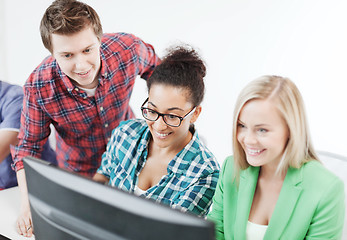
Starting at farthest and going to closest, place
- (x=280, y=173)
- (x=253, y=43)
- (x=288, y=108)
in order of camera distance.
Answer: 1. (x=253, y=43)
2. (x=280, y=173)
3. (x=288, y=108)

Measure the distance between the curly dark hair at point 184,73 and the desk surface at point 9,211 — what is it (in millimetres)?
730

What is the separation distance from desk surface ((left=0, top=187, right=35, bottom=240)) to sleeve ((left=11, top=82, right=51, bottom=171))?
0.13 metres

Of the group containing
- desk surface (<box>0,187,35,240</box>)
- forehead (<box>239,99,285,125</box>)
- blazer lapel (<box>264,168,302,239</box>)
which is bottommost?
desk surface (<box>0,187,35,240</box>)

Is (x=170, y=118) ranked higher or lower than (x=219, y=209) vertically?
higher

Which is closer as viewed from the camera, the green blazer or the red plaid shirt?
the green blazer

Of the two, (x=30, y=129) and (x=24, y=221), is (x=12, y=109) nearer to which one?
(x=30, y=129)

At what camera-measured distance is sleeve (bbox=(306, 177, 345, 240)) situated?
1104 millimetres

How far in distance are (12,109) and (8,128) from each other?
99 mm

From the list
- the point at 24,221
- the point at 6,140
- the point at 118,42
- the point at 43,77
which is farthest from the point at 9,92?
the point at 24,221

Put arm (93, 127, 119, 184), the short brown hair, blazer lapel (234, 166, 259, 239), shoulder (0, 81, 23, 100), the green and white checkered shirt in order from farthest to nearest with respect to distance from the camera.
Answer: shoulder (0, 81, 23, 100) → arm (93, 127, 119, 184) → the short brown hair → the green and white checkered shirt → blazer lapel (234, 166, 259, 239)

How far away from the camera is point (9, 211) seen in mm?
1603

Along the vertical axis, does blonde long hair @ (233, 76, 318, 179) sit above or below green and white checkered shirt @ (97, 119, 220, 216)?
above

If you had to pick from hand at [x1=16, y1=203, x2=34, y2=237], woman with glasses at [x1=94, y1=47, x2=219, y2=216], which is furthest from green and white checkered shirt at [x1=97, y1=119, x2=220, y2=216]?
hand at [x1=16, y1=203, x2=34, y2=237]

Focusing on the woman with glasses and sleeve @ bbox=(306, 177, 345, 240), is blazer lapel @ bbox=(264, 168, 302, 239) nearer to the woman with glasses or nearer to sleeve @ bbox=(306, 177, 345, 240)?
sleeve @ bbox=(306, 177, 345, 240)
